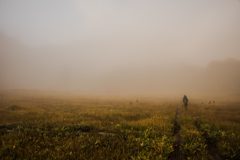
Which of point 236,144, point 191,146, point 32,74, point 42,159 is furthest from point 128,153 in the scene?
point 32,74

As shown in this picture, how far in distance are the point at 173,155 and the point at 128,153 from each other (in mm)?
2191

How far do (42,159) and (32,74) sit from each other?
9863 inches

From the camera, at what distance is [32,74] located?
632ft

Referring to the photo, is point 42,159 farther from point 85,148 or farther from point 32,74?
point 32,74

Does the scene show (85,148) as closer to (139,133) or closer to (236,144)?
(139,133)

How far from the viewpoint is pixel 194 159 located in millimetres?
4523

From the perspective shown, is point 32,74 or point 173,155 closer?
point 173,155

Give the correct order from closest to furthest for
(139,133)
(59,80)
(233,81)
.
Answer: (139,133) → (233,81) → (59,80)

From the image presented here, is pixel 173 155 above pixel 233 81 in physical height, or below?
below

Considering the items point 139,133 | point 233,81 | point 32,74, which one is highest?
point 32,74

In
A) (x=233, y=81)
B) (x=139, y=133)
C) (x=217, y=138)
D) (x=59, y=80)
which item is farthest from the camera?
(x=59, y=80)

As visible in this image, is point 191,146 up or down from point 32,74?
down

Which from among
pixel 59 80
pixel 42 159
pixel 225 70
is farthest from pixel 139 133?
pixel 59 80

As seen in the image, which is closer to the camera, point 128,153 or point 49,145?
point 128,153
